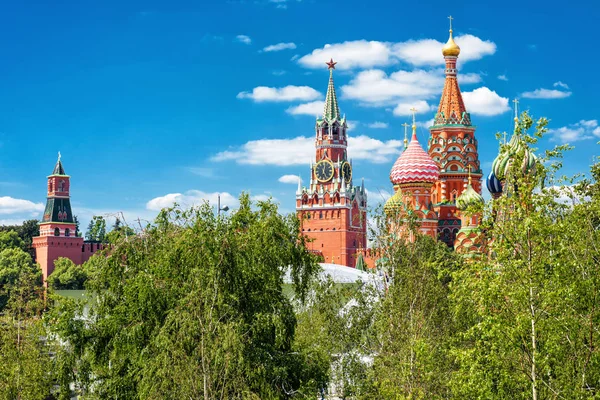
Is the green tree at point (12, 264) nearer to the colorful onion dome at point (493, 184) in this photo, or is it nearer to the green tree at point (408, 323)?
the colorful onion dome at point (493, 184)

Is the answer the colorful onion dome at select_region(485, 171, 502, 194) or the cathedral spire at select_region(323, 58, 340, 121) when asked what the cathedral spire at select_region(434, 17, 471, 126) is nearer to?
the colorful onion dome at select_region(485, 171, 502, 194)

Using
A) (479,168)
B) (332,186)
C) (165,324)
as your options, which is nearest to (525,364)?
(165,324)

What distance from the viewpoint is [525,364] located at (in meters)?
14.5

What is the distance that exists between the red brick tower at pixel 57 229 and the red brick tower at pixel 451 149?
157 feet

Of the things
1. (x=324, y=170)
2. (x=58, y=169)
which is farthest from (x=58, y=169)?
(x=324, y=170)

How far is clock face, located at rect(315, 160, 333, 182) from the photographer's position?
102 m

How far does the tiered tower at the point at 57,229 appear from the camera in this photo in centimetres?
9606

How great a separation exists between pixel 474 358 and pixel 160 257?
8.76 meters

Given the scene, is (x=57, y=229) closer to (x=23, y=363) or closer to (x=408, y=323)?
(x=23, y=363)

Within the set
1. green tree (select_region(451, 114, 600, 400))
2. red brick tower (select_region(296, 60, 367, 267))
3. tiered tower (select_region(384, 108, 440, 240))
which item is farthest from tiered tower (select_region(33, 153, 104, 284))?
green tree (select_region(451, 114, 600, 400))

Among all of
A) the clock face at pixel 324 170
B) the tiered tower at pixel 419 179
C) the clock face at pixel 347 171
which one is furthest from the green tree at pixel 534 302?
the clock face at pixel 347 171

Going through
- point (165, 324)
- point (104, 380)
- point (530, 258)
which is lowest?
point (104, 380)

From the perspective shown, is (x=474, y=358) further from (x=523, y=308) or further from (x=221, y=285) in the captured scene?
(x=221, y=285)

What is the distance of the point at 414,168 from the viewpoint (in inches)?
2389
